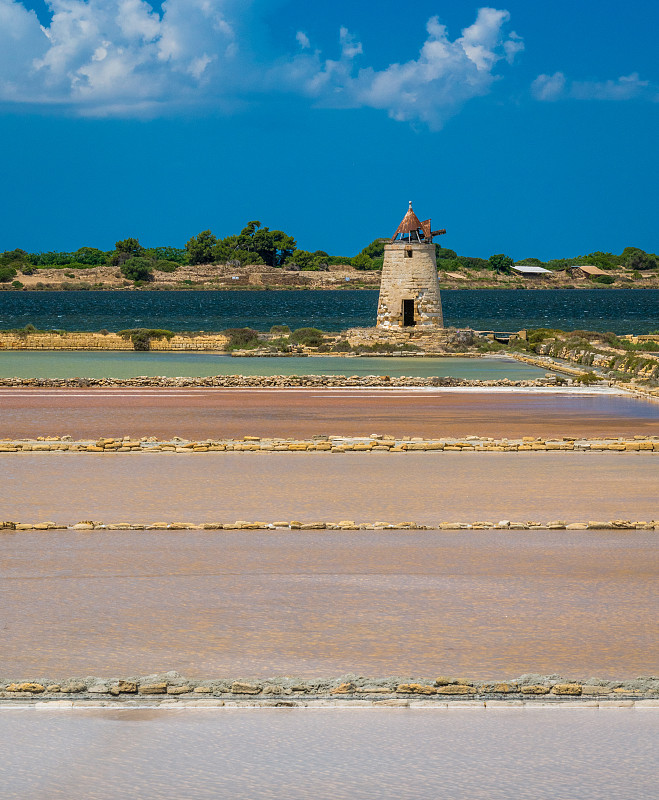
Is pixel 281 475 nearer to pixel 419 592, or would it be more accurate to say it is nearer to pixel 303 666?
pixel 419 592

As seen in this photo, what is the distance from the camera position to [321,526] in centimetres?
1044

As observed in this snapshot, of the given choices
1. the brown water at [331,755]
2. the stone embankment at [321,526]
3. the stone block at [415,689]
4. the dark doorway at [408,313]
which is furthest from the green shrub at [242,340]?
the brown water at [331,755]

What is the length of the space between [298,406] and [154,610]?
15.1 meters

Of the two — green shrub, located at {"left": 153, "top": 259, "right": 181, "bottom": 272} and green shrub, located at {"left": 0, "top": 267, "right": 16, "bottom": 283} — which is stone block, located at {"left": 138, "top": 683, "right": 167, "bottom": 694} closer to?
green shrub, located at {"left": 153, "top": 259, "right": 181, "bottom": 272}

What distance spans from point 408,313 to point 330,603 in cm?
3311

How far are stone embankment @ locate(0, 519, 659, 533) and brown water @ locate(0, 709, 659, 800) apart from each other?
4634 mm

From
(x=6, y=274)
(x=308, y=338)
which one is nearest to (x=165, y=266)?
(x=6, y=274)

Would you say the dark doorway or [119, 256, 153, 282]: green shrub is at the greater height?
[119, 256, 153, 282]: green shrub

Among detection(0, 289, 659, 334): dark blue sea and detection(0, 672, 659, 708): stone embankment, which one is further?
detection(0, 289, 659, 334): dark blue sea

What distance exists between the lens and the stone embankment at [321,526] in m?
10.4

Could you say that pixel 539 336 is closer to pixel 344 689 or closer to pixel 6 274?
pixel 344 689

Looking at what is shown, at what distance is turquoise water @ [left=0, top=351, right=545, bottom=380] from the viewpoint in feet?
107

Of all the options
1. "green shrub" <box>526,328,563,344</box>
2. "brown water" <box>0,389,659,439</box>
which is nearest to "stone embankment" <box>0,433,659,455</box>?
"brown water" <box>0,389,659,439</box>

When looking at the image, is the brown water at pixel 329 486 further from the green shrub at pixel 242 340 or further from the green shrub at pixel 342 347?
the green shrub at pixel 242 340
